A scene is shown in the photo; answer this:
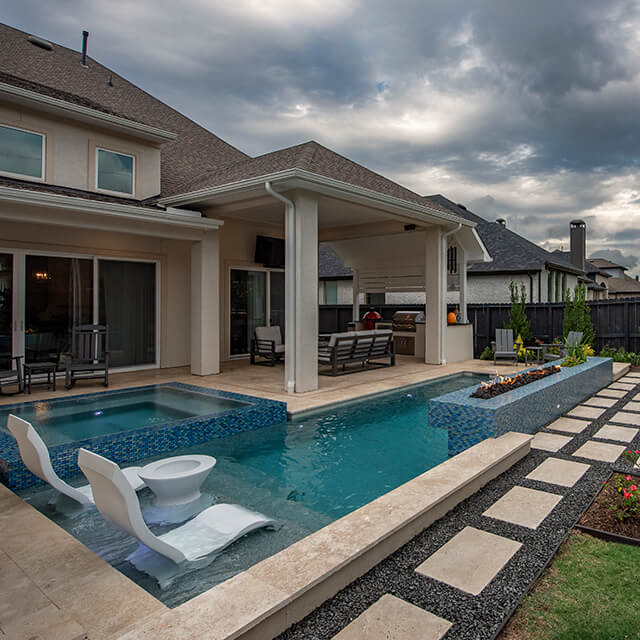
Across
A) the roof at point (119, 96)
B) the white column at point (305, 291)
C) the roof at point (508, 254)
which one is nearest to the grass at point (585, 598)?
the white column at point (305, 291)

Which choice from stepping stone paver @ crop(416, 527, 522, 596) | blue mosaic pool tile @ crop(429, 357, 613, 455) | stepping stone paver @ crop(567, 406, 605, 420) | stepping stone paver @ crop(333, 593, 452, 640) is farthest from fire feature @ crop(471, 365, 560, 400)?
stepping stone paver @ crop(333, 593, 452, 640)

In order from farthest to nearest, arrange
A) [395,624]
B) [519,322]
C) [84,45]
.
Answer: [519,322] → [84,45] → [395,624]

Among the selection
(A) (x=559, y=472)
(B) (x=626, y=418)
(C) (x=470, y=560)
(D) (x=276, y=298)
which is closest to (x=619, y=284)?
(D) (x=276, y=298)

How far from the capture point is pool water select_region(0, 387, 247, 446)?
5.25m

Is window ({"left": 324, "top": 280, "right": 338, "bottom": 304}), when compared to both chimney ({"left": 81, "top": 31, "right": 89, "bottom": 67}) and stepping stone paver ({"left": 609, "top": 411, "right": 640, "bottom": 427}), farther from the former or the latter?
stepping stone paver ({"left": 609, "top": 411, "right": 640, "bottom": 427})

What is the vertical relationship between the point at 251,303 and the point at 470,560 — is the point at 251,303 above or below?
above

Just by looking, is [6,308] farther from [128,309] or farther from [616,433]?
[616,433]

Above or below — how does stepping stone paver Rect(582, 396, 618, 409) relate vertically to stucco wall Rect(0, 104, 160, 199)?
below

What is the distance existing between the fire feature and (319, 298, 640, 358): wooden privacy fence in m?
6.70

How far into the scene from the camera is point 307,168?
745 centimetres

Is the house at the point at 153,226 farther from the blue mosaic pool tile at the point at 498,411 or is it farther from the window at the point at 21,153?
the blue mosaic pool tile at the point at 498,411

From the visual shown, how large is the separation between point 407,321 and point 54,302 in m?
8.88

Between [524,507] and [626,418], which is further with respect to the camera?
[626,418]

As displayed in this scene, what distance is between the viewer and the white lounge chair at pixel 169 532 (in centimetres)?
268
